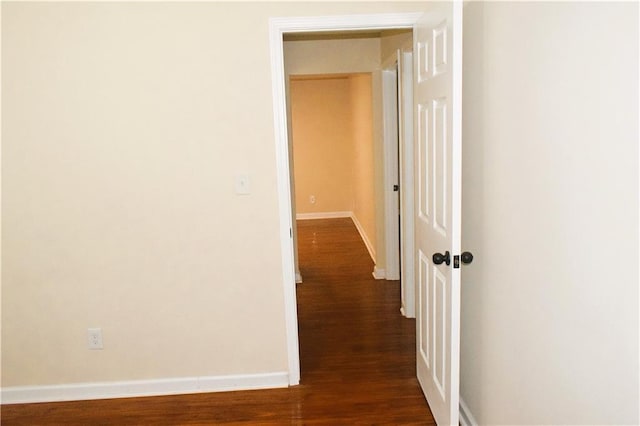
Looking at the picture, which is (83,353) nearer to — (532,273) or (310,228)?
(532,273)

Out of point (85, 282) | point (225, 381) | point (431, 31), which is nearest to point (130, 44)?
point (85, 282)

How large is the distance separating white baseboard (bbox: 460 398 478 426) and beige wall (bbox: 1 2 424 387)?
1011mm

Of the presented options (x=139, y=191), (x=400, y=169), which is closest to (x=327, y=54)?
(x=400, y=169)

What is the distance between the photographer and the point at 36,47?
2.56 metres

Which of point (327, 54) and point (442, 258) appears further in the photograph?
point (327, 54)

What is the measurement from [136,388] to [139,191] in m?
1.15

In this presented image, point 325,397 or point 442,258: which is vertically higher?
point 442,258

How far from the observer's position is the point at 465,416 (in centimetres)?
→ 242

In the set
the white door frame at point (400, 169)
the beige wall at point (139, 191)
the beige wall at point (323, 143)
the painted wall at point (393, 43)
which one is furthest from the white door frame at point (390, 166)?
the beige wall at point (323, 143)

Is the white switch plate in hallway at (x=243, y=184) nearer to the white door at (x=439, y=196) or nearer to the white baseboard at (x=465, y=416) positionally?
the white door at (x=439, y=196)

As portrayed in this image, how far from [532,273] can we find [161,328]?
2042mm

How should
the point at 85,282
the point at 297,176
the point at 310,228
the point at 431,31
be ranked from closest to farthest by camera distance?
the point at 431,31 → the point at 85,282 → the point at 310,228 → the point at 297,176

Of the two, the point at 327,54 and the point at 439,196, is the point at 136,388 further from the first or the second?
the point at 327,54

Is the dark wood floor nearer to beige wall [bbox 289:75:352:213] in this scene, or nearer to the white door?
the white door
